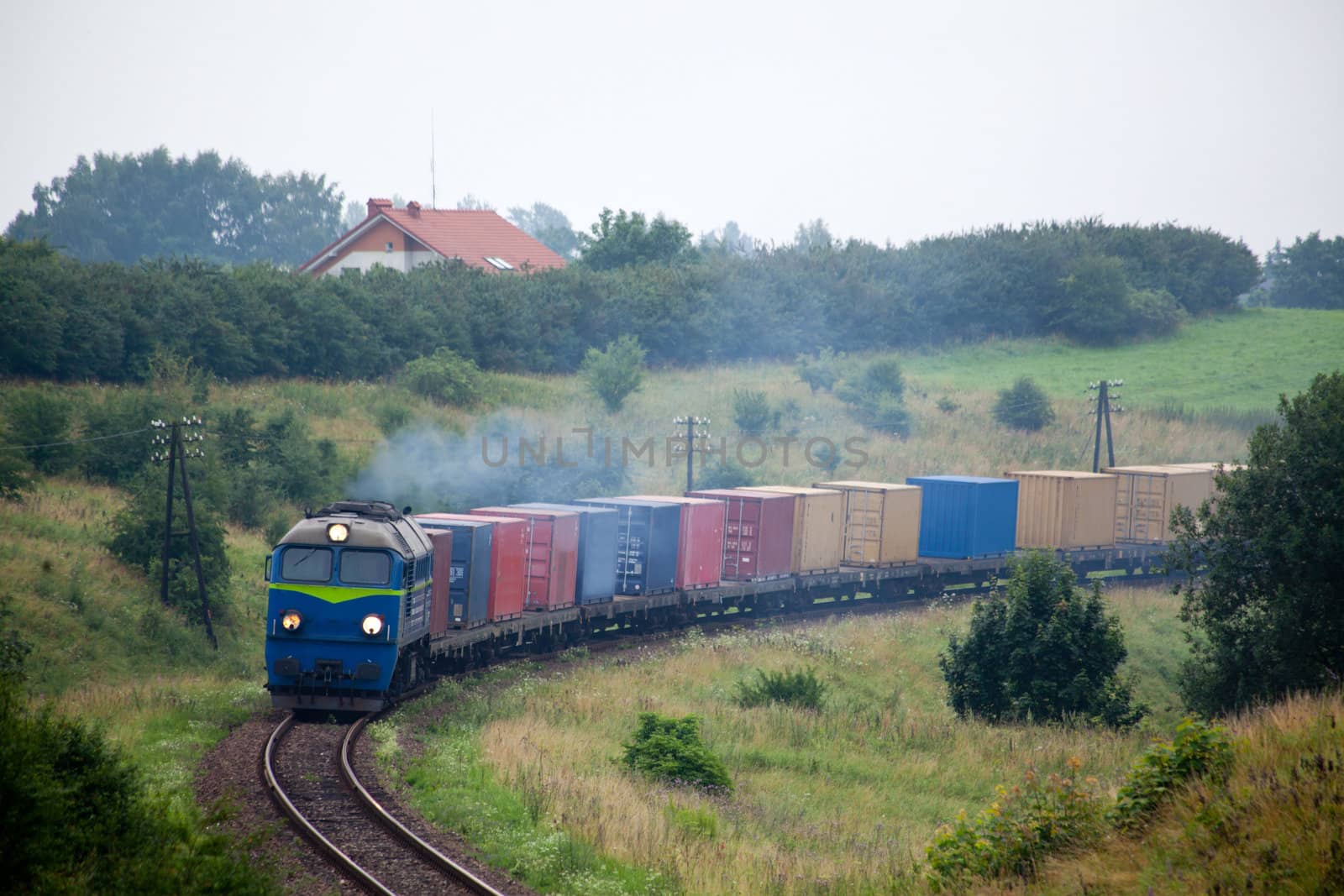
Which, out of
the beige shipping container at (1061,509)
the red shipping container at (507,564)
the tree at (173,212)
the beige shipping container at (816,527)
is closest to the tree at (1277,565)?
the beige shipping container at (816,527)

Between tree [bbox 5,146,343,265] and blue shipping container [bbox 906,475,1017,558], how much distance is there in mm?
91026

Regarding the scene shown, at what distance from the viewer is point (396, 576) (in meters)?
19.2

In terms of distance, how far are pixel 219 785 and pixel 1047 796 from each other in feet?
33.6

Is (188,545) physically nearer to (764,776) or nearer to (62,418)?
(62,418)

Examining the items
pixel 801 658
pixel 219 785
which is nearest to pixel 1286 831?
pixel 219 785

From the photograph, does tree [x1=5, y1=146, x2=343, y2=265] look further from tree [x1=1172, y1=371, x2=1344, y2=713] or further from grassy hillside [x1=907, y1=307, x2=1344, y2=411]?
tree [x1=1172, y1=371, x2=1344, y2=713]

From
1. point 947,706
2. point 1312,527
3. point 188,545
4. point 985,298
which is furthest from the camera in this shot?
point 985,298

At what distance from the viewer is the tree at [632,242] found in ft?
293

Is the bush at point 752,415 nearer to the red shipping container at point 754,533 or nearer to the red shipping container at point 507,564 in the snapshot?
the red shipping container at point 754,533

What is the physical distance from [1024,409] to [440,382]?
1332 inches

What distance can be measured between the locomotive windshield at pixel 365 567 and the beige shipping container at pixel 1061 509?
2776 centimetres

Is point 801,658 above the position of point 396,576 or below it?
below

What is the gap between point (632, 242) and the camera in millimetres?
89875

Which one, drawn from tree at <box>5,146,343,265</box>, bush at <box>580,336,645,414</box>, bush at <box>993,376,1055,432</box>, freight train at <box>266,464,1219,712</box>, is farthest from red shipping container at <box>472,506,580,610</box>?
tree at <box>5,146,343,265</box>
